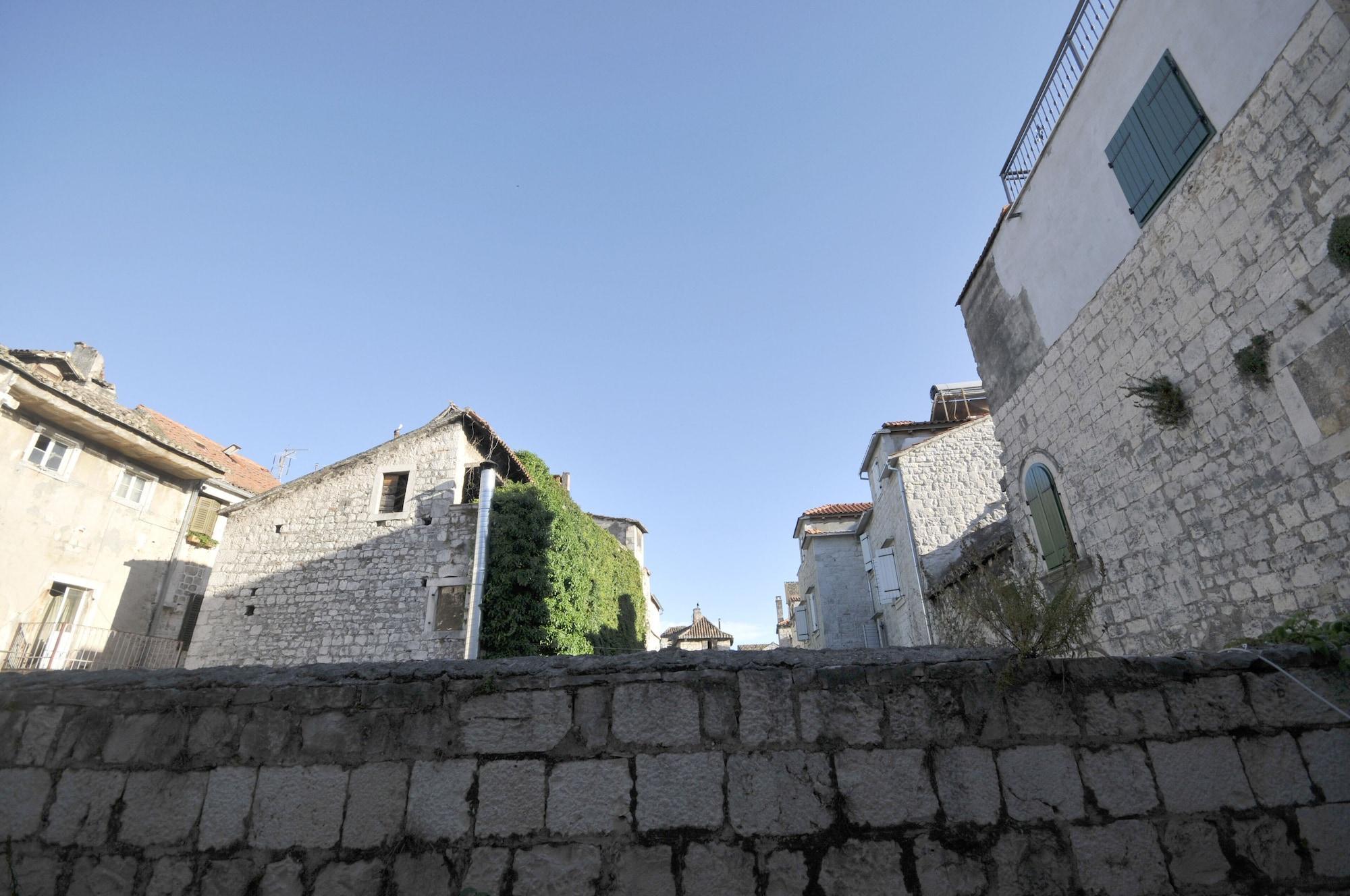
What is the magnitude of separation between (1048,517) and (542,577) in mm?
9049


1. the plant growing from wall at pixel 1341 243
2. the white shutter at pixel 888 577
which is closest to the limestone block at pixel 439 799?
the plant growing from wall at pixel 1341 243

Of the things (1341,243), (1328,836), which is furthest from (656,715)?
(1341,243)

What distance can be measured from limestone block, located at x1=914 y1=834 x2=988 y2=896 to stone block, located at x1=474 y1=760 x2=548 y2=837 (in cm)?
157

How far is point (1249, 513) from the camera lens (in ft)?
17.9

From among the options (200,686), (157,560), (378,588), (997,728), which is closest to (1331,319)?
(997,728)

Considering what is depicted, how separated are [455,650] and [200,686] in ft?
33.7

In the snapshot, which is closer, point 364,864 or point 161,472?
point 364,864

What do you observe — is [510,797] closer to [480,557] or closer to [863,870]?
[863,870]

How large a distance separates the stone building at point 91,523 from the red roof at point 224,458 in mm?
2636

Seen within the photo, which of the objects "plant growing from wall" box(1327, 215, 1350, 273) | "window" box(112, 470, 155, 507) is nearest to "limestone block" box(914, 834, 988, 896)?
"plant growing from wall" box(1327, 215, 1350, 273)

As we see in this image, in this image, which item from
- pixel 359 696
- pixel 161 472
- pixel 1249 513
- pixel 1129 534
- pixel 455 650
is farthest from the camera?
pixel 161 472

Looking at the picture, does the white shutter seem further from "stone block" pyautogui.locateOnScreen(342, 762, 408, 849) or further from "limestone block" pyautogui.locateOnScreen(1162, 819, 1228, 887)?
"stone block" pyautogui.locateOnScreen(342, 762, 408, 849)

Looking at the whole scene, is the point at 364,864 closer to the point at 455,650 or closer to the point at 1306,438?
the point at 1306,438

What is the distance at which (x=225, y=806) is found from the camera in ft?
9.29
